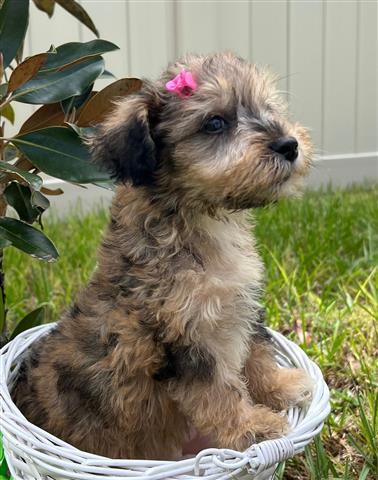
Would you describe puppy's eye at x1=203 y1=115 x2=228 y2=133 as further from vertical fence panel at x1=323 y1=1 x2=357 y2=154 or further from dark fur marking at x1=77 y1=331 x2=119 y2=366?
vertical fence panel at x1=323 y1=1 x2=357 y2=154

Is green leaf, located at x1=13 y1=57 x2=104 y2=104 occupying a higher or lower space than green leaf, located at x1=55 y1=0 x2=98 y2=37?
lower

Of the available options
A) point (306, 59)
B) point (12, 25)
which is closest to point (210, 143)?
point (12, 25)

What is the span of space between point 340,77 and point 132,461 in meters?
5.56

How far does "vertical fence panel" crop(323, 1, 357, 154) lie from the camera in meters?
6.54

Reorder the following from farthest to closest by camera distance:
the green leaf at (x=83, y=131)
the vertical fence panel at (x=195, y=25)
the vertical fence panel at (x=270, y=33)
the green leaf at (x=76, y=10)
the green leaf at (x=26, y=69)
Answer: the vertical fence panel at (x=270, y=33) < the vertical fence panel at (x=195, y=25) < the green leaf at (x=76, y=10) < the green leaf at (x=83, y=131) < the green leaf at (x=26, y=69)

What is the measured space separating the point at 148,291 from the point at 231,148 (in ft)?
1.52

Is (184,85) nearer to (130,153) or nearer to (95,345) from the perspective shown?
(130,153)

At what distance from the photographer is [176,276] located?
1981 millimetres

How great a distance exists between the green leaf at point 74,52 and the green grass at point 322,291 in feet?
3.04

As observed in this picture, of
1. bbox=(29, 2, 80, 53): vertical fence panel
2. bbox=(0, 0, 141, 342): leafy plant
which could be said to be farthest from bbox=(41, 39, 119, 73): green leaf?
bbox=(29, 2, 80, 53): vertical fence panel

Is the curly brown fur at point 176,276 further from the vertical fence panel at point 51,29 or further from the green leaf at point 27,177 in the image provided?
the vertical fence panel at point 51,29

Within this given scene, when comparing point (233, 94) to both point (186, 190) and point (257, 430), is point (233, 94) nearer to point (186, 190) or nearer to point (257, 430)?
point (186, 190)

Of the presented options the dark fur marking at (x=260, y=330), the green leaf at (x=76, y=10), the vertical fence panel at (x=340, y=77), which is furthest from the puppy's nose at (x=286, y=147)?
the vertical fence panel at (x=340, y=77)

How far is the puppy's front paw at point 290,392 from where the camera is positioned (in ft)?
7.45
